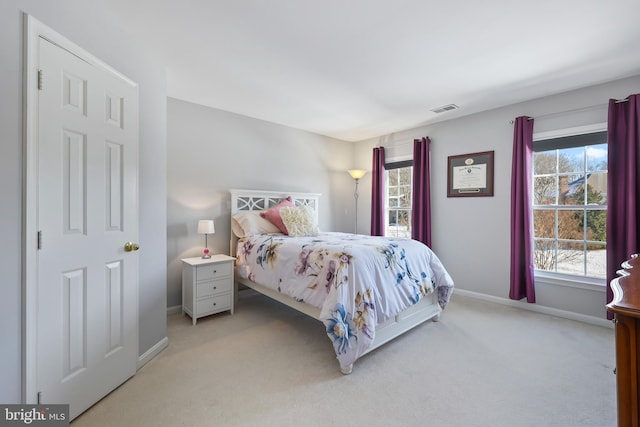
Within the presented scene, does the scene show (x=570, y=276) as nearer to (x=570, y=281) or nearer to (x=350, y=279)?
(x=570, y=281)

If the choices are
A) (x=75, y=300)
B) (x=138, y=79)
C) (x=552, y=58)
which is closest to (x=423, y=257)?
(x=552, y=58)

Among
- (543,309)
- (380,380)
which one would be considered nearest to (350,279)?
(380,380)

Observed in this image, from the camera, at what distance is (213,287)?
3037 millimetres

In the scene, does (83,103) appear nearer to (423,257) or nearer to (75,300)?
(75,300)

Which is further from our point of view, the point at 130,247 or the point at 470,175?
the point at 470,175

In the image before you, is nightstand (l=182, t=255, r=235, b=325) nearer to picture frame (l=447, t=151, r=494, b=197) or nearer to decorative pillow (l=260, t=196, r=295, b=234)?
decorative pillow (l=260, t=196, r=295, b=234)

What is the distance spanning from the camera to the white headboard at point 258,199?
12.2 feet

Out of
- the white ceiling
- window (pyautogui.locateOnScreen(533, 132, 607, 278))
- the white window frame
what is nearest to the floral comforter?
the white window frame

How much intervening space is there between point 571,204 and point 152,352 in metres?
4.59

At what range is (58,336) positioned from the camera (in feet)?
4.95

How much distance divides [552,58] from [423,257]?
2128mm

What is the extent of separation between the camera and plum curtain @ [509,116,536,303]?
3268 millimetres

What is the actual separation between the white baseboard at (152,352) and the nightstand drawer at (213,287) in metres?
Answer: 0.56

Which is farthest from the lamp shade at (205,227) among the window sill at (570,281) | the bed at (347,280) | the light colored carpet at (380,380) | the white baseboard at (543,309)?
the window sill at (570,281)
